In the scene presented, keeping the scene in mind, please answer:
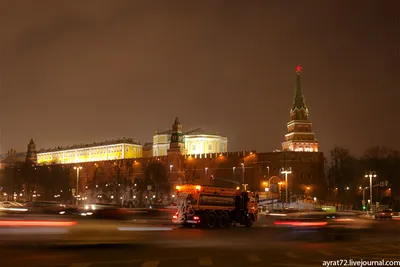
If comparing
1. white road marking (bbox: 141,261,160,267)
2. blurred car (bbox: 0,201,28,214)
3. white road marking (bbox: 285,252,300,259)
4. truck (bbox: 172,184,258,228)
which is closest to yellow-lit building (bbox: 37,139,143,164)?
blurred car (bbox: 0,201,28,214)

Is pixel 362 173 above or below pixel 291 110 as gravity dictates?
below

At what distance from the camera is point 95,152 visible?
6934 inches

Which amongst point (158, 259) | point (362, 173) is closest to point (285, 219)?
point (158, 259)

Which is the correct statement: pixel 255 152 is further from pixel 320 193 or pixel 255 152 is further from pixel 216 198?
pixel 216 198

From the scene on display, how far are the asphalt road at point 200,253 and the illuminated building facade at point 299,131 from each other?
123m

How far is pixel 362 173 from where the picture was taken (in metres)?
86.6

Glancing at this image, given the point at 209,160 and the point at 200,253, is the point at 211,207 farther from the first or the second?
the point at 209,160

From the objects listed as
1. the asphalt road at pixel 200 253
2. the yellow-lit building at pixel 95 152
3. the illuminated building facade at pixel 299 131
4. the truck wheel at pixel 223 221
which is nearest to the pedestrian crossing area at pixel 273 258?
the asphalt road at pixel 200 253

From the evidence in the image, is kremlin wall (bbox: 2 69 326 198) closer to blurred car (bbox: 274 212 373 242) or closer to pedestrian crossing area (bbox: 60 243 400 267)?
blurred car (bbox: 274 212 373 242)

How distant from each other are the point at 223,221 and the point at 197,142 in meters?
126

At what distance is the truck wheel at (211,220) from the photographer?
29.7 metres

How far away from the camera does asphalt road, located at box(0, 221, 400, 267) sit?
42.9 feet

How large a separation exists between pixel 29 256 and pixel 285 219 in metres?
15.6

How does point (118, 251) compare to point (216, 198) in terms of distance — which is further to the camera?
point (216, 198)
